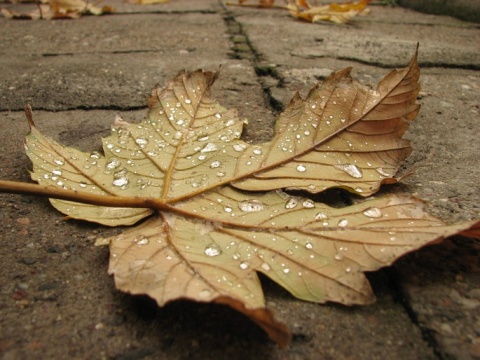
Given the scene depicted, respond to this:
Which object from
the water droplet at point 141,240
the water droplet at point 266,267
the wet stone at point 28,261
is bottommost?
the wet stone at point 28,261

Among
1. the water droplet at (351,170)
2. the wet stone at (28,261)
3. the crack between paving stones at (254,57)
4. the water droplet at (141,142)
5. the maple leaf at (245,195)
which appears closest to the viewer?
the maple leaf at (245,195)

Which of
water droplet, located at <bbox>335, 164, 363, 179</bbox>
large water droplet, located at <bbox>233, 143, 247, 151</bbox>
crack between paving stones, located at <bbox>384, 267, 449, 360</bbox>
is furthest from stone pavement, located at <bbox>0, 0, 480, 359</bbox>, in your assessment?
large water droplet, located at <bbox>233, 143, 247, 151</bbox>

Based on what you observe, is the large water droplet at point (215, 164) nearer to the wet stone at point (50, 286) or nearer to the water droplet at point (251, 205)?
the water droplet at point (251, 205)

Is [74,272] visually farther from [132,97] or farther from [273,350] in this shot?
[132,97]

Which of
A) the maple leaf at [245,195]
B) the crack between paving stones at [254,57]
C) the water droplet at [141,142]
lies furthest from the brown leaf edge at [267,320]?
the crack between paving stones at [254,57]

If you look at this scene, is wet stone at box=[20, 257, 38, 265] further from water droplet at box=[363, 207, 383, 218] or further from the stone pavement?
water droplet at box=[363, 207, 383, 218]

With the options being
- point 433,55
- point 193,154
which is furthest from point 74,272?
point 433,55
